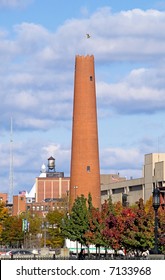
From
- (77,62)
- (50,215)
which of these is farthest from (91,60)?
(50,215)

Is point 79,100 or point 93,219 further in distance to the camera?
point 79,100

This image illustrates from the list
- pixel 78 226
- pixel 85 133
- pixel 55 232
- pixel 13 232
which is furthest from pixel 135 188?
pixel 78 226

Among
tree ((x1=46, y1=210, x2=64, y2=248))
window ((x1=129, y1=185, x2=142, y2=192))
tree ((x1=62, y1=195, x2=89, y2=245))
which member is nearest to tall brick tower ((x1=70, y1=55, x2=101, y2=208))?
tree ((x1=46, y1=210, x2=64, y2=248))

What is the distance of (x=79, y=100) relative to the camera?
14738 cm

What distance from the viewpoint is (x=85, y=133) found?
147500 millimetres

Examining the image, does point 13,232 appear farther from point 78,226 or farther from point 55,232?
point 78,226

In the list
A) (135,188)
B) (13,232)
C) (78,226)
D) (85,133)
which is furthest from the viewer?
(135,188)

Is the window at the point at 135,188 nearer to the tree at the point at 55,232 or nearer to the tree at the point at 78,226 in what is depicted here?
the tree at the point at 55,232

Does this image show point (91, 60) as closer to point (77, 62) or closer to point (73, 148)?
point (77, 62)

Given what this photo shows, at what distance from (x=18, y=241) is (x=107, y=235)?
97.3m

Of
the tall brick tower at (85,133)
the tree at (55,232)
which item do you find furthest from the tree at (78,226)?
the tree at (55,232)

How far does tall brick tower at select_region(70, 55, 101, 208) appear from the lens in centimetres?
14738
